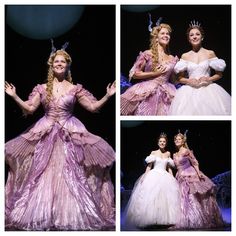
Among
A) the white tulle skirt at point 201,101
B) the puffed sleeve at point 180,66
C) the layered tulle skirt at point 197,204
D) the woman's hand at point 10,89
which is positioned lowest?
the layered tulle skirt at point 197,204

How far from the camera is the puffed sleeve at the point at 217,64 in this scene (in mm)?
5258

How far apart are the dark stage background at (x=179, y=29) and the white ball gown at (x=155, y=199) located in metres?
0.59

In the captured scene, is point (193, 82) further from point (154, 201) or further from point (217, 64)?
point (154, 201)

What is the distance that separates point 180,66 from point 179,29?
0.69 ft

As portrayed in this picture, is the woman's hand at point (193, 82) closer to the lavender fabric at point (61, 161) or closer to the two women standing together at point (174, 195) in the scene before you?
the two women standing together at point (174, 195)

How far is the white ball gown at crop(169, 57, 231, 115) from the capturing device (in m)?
5.24

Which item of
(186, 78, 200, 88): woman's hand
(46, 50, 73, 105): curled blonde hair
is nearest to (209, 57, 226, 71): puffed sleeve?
(186, 78, 200, 88): woman's hand

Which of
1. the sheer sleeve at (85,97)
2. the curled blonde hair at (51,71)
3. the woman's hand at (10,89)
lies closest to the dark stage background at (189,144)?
the sheer sleeve at (85,97)

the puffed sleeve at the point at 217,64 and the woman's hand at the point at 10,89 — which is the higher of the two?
the puffed sleeve at the point at 217,64

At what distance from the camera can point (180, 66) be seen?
17.3 feet

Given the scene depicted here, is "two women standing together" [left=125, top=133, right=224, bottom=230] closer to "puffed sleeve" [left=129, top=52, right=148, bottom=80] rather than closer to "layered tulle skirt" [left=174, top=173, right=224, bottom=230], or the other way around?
"layered tulle skirt" [left=174, top=173, right=224, bottom=230]

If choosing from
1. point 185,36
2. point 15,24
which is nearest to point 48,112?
point 15,24

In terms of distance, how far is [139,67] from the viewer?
208 inches
